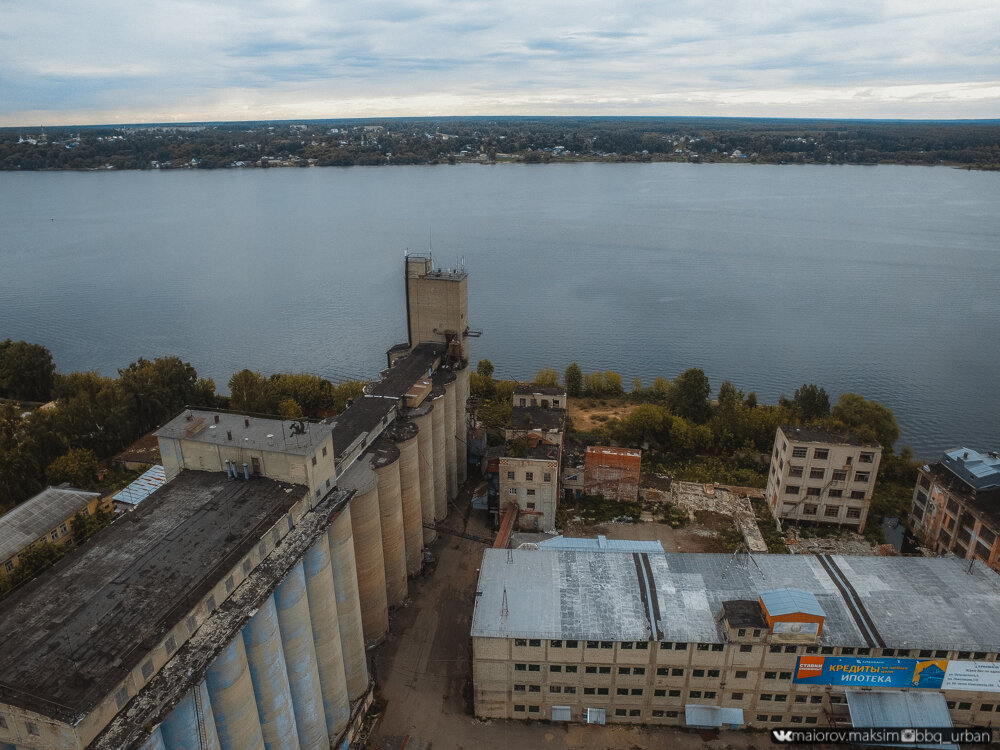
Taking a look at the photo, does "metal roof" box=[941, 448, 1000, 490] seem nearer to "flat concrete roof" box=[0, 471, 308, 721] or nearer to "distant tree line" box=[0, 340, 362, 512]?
"flat concrete roof" box=[0, 471, 308, 721]

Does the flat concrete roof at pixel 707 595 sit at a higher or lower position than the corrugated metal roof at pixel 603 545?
higher

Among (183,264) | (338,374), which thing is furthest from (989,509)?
(183,264)

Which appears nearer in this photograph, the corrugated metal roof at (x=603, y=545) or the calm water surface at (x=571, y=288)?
the corrugated metal roof at (x=603, y=545)

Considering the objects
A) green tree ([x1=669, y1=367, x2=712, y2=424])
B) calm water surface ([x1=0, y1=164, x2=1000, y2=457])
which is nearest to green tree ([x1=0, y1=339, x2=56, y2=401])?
calm water surface ([x1=0, y1=164, x2=1000, y2=457])

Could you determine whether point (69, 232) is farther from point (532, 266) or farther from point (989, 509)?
point (989, 509)

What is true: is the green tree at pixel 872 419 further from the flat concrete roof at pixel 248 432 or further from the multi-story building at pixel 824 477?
the flat concrete roof at pixel 248 432

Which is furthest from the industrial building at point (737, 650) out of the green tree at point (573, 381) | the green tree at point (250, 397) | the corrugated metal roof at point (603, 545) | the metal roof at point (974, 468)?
the green tree at point (573, 381)

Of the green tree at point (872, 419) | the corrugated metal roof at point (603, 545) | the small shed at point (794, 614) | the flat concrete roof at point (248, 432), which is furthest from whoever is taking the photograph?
the green tree at point (872, 419)
